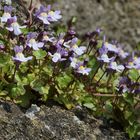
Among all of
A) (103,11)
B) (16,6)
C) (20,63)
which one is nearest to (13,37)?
(20,63)

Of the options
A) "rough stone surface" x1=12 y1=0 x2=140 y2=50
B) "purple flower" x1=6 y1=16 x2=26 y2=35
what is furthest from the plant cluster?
"rough stone surface" x1=12 y1=0 x2=140 y2=50

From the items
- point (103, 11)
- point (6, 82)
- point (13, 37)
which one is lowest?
point (103, 11)

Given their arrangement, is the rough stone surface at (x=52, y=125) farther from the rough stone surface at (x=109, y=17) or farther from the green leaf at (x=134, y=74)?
the rough stone surface at (x=109, y=17)

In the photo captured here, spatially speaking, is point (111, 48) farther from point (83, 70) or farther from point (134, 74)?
point (83, 70)

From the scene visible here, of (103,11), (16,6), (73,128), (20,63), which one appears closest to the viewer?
(20,63)

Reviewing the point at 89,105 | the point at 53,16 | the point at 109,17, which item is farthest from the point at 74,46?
the point at 109,17

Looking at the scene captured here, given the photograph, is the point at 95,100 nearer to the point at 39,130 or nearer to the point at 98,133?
the point at 98,133

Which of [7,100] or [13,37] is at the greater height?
[13,37]
